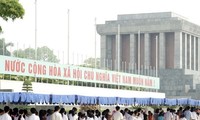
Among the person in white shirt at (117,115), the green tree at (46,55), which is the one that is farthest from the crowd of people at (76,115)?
the green tree at (46,55)

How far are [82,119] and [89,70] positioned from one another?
109ft

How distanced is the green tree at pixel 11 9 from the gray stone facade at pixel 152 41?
83.9 metres

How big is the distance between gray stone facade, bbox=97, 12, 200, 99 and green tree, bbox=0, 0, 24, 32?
275ft

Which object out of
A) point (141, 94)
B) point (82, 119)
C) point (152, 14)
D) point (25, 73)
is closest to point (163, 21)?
point (152, 14)

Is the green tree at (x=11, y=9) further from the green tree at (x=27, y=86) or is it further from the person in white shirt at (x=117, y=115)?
the green tree at (x=27, y=86)

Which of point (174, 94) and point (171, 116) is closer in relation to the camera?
point (171, 116)

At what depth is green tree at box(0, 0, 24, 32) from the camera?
83.0 ft

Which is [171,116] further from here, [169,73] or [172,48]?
[172,48]

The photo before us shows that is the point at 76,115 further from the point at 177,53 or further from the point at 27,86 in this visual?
the point at 177,53

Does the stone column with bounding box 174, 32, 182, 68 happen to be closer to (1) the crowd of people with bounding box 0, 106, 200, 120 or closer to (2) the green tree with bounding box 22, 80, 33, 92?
(2) the green tree with bounding box 22, 80, 33, 92

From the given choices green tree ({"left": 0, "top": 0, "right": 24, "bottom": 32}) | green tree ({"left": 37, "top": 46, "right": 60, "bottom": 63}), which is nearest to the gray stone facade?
green tree ({"left": 37, "top": 46, "right": 60, "bottom": 63})

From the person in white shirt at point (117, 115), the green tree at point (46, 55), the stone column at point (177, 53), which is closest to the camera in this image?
the person in white shirt at point (117, 115)

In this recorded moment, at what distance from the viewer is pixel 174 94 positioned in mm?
104500

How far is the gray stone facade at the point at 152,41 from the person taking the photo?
11612 centimetres
